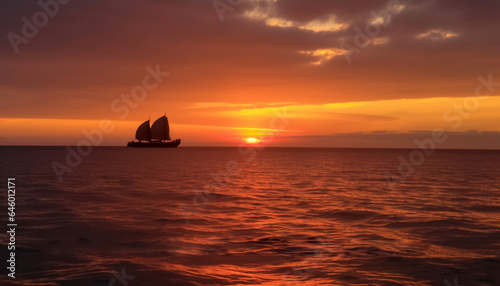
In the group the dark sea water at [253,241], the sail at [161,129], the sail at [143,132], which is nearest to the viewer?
the dark sea water at [253,241]

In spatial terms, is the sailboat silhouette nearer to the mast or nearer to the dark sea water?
the mast

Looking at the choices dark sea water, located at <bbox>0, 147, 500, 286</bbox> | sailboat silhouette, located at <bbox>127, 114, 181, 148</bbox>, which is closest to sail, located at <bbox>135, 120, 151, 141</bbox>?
sailboat silhouette, located at <bbox>127, 114, 181, 148</bbox>

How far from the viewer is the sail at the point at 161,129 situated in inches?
7037

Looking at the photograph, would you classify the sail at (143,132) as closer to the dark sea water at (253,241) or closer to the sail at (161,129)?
the sail at (161,129)

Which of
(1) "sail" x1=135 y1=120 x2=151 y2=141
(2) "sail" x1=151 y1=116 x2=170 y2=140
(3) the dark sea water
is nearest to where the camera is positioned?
(3) the dark sea water

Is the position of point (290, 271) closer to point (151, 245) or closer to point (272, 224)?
point (151, 245)

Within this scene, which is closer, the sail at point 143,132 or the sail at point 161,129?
the sail at point 161,129

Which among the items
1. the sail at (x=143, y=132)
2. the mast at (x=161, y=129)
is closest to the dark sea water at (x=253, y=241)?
the mast at (x=161, y=129)

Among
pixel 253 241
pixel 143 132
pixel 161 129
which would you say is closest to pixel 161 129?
pixel 161 129

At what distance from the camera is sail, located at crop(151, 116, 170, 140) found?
178750 mm

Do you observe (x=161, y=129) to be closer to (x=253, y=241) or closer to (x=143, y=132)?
(x=143, y=132)

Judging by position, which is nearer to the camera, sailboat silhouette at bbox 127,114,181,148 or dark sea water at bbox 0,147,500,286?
dark sea water at bbox 0,147,500,286

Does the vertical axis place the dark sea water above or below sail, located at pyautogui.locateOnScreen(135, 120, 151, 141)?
below

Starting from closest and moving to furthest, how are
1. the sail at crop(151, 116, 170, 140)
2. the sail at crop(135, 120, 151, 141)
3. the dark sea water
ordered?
the dark sea water < the sail at crop(151, 116, 170, 140) < the sail at crop(135, 120, 151, 141)
